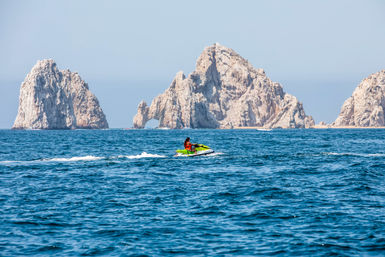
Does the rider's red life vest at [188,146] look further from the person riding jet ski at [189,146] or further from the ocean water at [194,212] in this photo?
the ocean water at [194,212]

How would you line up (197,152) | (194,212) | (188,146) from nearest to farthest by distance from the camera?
(194,212), (188,146), (197,152)

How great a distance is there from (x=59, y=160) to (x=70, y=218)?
89.7 feet

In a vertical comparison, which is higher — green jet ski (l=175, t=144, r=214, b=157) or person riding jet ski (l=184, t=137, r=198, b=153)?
person riding jet ski (l=184, t=137, r=198, b=153)

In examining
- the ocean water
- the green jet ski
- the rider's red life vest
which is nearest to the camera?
the ocean water

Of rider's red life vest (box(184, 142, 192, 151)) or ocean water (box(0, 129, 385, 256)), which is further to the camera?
rider's red life vest (box(184, 142, 192, 151))

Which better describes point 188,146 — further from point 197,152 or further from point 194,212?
point 194,212

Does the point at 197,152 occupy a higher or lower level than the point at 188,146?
lower

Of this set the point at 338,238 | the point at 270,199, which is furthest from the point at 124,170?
the point at 338,238

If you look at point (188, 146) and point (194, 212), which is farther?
point (188, 146)

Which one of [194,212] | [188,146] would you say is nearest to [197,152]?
[188,146]

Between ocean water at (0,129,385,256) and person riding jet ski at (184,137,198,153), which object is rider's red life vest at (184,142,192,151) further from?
ocean water at (0,129,385,256)

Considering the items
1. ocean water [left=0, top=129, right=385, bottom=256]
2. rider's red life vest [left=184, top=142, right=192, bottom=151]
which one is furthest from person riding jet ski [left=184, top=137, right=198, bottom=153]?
ocean water [left=0, top=129, right=385, bottom=256]

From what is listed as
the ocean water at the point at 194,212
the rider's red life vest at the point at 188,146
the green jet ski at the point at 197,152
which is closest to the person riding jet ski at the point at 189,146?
the rider's red life vest at the point at 188,146

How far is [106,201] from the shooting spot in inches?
930
